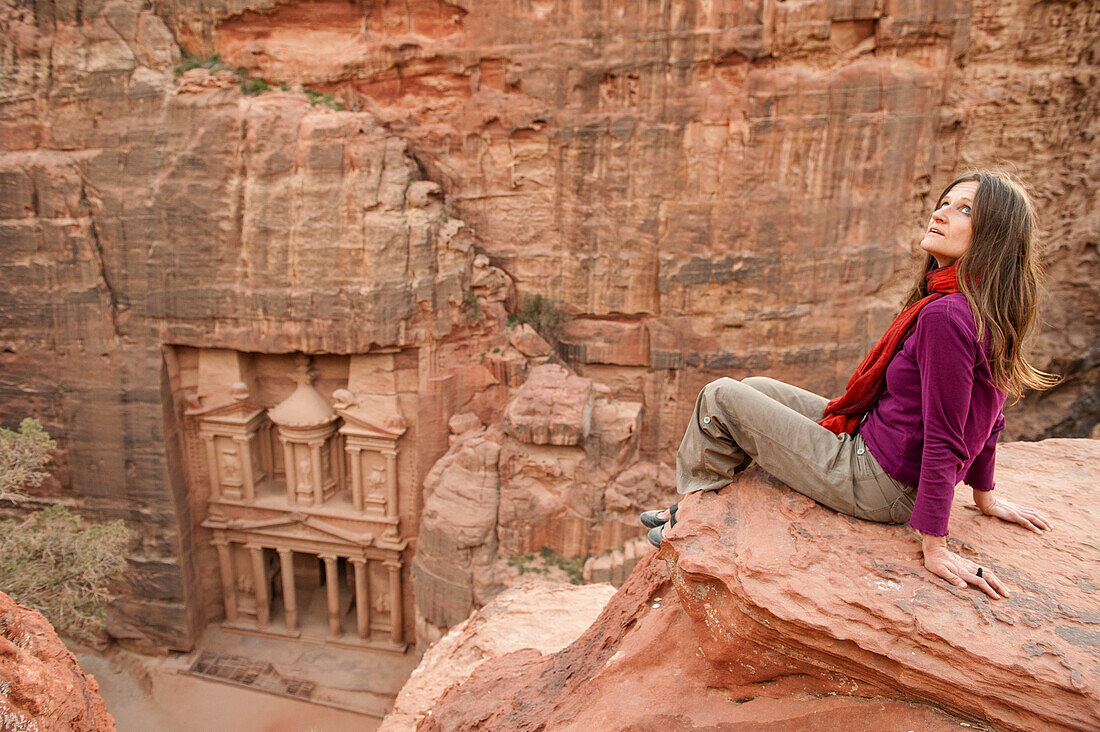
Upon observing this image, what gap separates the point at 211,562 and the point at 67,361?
5044 mm

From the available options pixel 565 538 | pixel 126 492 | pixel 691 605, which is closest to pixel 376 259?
pixel 565 538

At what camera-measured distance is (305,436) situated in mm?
13602

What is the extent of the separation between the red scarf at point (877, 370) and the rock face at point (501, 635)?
3.56 m

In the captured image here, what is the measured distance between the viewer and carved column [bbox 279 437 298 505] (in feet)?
45.3

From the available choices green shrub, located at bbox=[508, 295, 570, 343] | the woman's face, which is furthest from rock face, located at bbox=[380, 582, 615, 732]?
green shrub, located at bbox=[508, 295, 570, 343]

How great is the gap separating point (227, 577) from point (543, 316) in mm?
8946

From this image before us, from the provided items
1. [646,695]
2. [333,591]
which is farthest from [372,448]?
[646,695]

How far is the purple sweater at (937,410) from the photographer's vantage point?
2725 millimetres

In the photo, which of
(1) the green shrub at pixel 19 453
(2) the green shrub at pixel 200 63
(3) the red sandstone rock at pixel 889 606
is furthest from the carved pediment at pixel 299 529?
(3) the red sandstone rock at pixel 889 606

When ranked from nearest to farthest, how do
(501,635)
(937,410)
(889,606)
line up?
(889,606) < (937,410) < (501,635)

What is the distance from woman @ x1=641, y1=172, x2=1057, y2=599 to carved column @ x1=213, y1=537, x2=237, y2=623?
1392 centimetres

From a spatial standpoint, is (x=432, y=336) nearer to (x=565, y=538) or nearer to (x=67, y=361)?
(x=565, y=538)

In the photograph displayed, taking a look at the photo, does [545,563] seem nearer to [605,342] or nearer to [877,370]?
[605,342]

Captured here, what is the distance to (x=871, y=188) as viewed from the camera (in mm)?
12234
